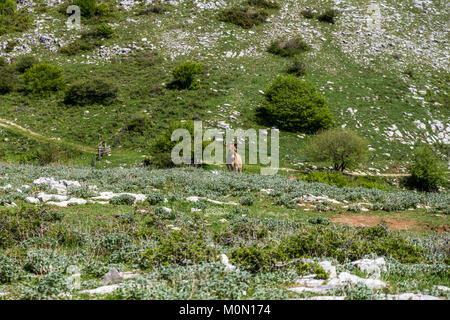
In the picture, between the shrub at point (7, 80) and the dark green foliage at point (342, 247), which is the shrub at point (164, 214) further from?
the shrub at point (7, 80)

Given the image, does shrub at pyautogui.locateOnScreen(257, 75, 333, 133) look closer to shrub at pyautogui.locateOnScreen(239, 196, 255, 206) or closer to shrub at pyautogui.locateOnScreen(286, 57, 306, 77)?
shrub at pyautogui.locateOnScreen(286, 57, 306, 77)

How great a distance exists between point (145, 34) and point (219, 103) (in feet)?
63.5

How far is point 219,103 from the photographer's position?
40906mm

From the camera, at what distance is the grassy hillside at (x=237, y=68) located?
38.0 meters

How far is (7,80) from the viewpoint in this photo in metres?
41.6

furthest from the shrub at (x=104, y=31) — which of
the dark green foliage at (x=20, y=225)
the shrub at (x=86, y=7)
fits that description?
the dark green foliage at (x=20, y=225)

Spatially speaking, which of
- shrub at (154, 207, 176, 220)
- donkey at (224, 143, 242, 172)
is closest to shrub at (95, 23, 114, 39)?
donkey at (224, 143, 242, 172)

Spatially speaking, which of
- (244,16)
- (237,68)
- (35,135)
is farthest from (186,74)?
(244,16)

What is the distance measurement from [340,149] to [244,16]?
3222cm

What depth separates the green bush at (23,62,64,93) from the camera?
41344 mm

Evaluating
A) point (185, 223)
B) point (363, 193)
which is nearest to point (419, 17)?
point (363, 193)

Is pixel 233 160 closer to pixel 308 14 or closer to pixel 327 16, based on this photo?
pixel 327 16

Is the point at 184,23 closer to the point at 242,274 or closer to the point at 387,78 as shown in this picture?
the point at 387,78

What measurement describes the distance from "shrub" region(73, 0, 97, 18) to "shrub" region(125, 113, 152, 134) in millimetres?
29508
